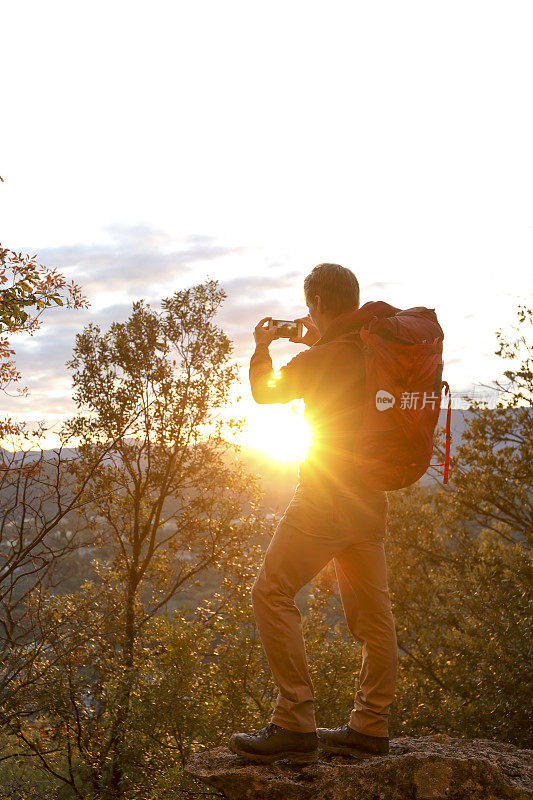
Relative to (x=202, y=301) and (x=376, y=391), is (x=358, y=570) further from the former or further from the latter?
(x=202, y=301)

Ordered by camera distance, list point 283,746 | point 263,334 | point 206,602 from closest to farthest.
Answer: point 283,746 < point 263,334 < point 206,602

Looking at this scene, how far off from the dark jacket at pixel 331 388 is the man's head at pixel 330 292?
10cm

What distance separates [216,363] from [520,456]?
6019 millimetres

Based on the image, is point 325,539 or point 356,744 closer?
point 325,539

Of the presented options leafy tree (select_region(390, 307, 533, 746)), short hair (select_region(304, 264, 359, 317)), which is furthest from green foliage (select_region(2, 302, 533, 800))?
short hair (select_region(304, 264, 359, 317))

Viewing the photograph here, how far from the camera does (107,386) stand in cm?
1155

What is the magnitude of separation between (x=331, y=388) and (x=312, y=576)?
3.06ft

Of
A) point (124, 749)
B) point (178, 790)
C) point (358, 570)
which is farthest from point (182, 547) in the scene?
point (358, 570)

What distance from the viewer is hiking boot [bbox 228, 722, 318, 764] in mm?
3250

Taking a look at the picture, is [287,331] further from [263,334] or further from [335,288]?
[335,288]

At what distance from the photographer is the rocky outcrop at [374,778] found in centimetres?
323

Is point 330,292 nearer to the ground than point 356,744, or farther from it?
farther from it

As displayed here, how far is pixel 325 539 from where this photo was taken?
3281mm
